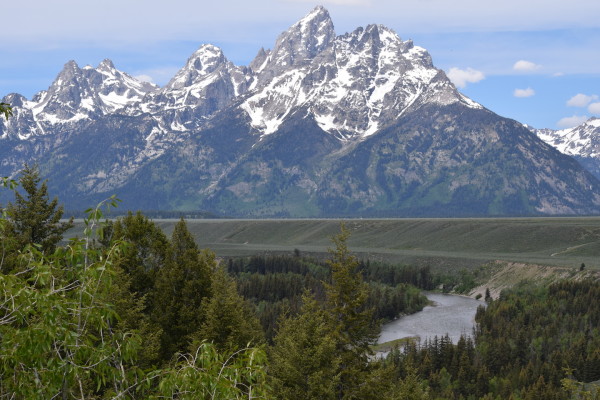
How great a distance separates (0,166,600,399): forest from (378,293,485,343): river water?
31.9 feet

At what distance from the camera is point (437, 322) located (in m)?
122

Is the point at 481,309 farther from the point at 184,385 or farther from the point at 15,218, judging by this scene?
the point at 184,385

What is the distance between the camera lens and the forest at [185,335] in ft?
34.4

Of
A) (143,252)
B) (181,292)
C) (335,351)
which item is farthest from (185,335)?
(335,351)

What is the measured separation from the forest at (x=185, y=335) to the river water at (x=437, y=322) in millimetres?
9732

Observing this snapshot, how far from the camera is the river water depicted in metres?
113

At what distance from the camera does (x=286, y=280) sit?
150 m

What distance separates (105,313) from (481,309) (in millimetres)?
122189

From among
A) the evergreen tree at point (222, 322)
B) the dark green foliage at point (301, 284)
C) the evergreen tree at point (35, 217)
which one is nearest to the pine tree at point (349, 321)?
the evergreen tree at point (222, 322)

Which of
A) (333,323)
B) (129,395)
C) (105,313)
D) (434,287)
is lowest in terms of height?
(434,287)

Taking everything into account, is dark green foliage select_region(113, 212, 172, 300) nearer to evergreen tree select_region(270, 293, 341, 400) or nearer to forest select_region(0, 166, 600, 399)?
forest select_region(0, 166, 600, 399)

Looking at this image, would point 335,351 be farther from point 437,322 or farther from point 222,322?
point 437,322

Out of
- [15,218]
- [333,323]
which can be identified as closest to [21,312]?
[333,323]

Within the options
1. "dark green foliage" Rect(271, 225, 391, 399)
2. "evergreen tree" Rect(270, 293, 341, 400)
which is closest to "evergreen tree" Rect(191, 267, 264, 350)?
"dark green foliage" Rect(271, 225, 391, 399)
